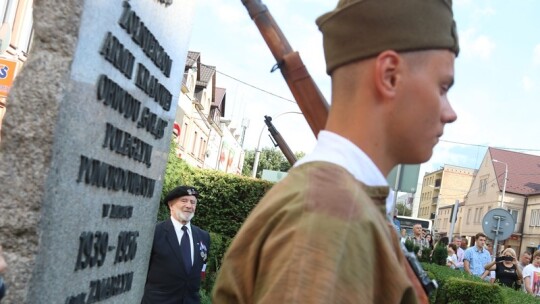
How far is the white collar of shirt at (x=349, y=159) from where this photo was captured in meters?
1.27

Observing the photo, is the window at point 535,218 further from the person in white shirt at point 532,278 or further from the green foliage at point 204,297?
the green foliage at point 204,297

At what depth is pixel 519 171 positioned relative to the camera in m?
66.1

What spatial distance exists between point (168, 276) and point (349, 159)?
5.11m

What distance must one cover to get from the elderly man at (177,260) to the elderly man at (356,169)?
4.99 meters

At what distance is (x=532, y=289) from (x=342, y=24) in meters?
12.1

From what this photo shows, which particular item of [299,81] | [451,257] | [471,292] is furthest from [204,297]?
[451,257]

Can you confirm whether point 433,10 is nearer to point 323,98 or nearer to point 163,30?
Answer: point 323,98

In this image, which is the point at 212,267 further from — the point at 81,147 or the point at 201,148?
the point at 201,148

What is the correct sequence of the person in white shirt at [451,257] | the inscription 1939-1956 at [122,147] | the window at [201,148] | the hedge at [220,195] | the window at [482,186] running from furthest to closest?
the window at [482,186] < the window at [201,148] < the hedge at [220,195] < the person in white shirt at [451,257] < the inscription 1939-1956 at [122,147]

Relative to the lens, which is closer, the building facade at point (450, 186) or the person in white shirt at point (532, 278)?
the person in white shirt at point (532, 278)

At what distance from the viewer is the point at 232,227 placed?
17.0 metres

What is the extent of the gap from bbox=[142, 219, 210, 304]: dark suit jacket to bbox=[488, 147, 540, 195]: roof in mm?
60683

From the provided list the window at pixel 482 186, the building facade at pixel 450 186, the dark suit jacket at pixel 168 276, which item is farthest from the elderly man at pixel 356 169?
the building facade at pixel 450 186

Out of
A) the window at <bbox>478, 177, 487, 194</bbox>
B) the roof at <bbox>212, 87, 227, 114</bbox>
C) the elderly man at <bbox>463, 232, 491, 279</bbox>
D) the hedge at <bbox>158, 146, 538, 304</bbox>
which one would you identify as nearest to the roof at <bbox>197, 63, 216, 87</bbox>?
the roof at <bbox>212, 87, 227, 114</bbox>
